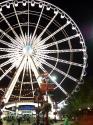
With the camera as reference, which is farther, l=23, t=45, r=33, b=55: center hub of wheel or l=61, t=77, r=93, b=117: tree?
l=23, t=45, r=33, b=55: center hub of wheel

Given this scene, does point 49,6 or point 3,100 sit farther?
point 3,100

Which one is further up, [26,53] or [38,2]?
[38,2]

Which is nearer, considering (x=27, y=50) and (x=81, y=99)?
(x=27, y=50)

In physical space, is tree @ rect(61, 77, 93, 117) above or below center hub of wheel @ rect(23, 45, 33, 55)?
below

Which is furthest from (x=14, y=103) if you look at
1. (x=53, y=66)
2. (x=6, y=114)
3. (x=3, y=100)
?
(x=53, y=66)

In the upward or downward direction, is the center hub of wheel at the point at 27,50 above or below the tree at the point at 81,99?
above

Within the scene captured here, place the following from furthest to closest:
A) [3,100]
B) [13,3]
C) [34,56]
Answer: [3,100] → [13,3] → [34,56]

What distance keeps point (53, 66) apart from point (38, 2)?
6.96 metres

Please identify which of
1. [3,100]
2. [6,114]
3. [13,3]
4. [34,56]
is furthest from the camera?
[6,114]

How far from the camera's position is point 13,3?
137 ft

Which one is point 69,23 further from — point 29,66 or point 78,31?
point 29,66

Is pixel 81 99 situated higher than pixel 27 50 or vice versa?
pixel 27 50

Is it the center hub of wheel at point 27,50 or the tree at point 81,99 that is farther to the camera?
the center hub of wheel at point 27,50

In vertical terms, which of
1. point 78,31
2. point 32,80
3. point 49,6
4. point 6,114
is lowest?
point 6,114
